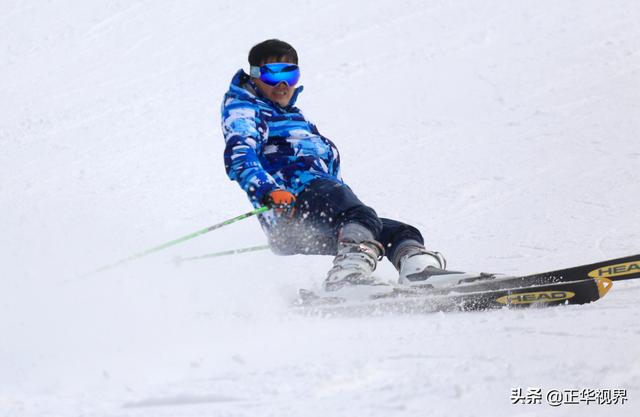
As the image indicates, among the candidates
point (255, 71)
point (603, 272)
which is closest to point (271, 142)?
point (255, 71)

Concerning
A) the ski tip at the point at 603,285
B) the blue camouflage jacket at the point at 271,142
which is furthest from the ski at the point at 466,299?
the blue camouflage jacket at the point at 271,142

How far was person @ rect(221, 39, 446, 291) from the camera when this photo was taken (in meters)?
4.19

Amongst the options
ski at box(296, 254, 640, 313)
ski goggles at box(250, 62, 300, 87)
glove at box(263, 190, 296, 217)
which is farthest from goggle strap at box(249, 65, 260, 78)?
ski at box(296, 254, 640, 313)

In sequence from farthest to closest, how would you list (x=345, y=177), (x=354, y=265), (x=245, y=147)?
(x=345, y=177)
(x=245, y=147)
(x=354, y=265)

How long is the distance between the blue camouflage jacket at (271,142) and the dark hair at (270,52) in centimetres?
13

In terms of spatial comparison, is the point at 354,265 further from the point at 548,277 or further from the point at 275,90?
the point at 275,90

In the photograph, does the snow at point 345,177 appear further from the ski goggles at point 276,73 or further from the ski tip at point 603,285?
the ski goggles at point 276,73

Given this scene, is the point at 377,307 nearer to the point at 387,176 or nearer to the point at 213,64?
the point at 387,176

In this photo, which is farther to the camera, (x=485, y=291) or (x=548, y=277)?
(x=548, y=277)

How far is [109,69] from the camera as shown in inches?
438

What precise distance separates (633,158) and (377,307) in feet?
13.0

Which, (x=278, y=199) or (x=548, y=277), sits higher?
(x=278, y=199)

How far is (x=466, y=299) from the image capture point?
358 cm

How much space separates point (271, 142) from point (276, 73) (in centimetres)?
38
